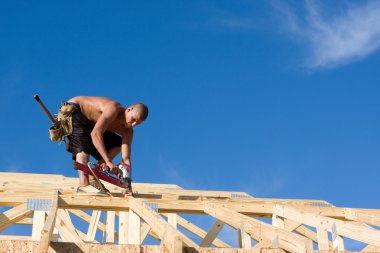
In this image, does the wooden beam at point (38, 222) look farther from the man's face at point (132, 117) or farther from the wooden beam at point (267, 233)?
the wooden beam at point (267, 233)

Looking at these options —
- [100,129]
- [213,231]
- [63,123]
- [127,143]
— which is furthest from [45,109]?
[213,231]

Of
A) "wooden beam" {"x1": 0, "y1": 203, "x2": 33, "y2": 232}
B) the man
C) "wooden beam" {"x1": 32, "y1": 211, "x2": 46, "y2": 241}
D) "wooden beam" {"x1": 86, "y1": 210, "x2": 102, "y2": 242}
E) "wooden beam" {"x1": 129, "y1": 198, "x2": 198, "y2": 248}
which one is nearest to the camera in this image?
"wooden beam" {"x1": 129, "y1": 198, "x2": 198, "y2": 248}

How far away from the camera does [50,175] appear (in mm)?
8812

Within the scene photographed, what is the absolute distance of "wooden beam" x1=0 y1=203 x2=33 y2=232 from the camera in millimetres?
4855

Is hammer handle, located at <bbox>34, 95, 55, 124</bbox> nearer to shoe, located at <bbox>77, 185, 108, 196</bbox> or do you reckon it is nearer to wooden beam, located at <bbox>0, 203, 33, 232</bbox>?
shoe, located at <bbox>77, 185, 108, 196</bbox>

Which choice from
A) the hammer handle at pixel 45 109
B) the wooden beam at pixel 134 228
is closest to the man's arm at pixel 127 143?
the hammer handle at pixel 45 109

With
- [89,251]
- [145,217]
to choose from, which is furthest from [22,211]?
[89,251]

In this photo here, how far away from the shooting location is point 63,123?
6.20 meters

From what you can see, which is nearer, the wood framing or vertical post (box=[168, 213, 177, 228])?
the wood framing

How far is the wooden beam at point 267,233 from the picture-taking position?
3559 mm

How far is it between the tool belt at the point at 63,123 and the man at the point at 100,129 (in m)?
0.04

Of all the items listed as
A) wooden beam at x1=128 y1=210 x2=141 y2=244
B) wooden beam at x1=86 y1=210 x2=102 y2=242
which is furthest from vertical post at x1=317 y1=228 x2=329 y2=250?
wooden beam at x1=86 y1=210 x2=102 y2=242

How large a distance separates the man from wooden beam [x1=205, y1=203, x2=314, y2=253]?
1.35 metres

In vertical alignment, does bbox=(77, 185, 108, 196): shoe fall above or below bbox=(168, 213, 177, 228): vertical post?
below
